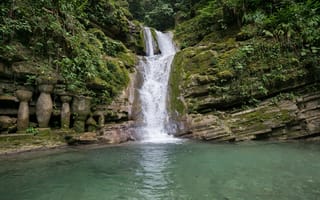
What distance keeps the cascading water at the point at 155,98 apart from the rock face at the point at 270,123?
1.61 metres

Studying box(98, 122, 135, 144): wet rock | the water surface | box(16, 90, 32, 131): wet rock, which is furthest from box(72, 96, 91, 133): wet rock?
the water surface

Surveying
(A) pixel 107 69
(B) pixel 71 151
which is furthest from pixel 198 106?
(B) pixel 71 151

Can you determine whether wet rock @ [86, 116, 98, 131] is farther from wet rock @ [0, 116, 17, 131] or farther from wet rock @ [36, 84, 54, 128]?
wet rock @ [0, 116, 17, 131]

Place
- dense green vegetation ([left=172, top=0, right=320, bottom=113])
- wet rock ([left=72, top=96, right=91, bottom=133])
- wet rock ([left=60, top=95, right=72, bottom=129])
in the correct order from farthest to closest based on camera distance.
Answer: dense green vegetation ([left=172, top=0, right=320, bottom=113]) < wet rock ([left=72, top=96, right=91, bottom=133]) < wet rock ([left=60, top=95, right=72, bottom=129])

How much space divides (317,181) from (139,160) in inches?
144

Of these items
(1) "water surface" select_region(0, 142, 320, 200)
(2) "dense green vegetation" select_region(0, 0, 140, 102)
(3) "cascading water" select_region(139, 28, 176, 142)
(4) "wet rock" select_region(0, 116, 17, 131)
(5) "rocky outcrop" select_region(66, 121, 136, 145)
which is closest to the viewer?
(1) "water surface" select_region(0, 142, 320, 200)

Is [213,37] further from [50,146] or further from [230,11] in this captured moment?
[50,146]

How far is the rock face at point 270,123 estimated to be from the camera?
8711 millimetres

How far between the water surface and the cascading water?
295 cm

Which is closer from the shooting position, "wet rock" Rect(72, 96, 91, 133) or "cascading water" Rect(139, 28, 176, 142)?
"wet rock" Rect(72, 96, 91, 133)

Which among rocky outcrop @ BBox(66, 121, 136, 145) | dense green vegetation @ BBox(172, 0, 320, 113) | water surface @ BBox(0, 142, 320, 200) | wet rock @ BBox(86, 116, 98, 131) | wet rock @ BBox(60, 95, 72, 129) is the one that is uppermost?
dense green vegetation @ BBox(172, 0, 320, 113)

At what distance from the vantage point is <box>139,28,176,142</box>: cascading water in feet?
33.2

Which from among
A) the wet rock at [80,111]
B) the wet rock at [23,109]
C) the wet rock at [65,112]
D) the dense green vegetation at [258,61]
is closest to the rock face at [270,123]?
the dense green vegetation at [258,61]

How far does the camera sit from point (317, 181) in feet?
13.2
